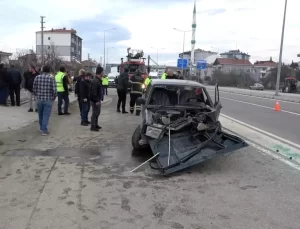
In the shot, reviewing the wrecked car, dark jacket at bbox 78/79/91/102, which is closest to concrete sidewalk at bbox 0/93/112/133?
dark jacket at bbox 78/79/91/102

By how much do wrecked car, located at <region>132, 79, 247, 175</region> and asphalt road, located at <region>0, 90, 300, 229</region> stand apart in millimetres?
269

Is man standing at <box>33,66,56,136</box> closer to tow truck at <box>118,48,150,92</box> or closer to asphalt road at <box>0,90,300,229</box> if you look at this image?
asphalt road at <box>0,90,300,229</box>

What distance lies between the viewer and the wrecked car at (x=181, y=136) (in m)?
5.95

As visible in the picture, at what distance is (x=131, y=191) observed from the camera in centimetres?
499

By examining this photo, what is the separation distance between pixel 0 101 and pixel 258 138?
10.1 metres

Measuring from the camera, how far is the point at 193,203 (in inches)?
183

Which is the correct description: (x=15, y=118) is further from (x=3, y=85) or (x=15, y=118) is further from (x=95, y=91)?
(x=3, y=85)

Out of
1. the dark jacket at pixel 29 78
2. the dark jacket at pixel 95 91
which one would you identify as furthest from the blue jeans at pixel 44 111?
the dark jacket at pixel 29 78

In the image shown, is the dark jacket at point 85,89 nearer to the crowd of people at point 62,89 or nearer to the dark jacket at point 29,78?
the crowd of people at point 62,89

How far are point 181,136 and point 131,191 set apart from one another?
1.84m

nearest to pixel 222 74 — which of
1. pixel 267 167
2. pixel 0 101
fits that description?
pixel 0 101

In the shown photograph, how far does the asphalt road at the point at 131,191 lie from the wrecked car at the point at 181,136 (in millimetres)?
269

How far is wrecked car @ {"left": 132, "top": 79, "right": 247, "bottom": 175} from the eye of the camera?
5.95 metres

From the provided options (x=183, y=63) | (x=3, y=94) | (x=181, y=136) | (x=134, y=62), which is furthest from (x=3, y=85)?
(x=183, y=63)
